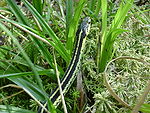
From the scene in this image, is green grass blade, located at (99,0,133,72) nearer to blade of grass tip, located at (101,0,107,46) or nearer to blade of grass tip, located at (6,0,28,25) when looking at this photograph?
blade of grass tip, located at (101,0,107,46)

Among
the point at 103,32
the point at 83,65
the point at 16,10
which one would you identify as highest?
the point at 16,10

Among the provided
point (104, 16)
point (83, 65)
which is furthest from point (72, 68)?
point (104, 16)

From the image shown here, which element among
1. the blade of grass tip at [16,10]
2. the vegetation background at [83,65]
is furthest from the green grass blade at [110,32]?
the blade of grass tip at [16,10]

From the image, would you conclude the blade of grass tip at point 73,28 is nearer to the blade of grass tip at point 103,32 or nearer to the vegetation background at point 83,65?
the vegetation background at point 83,65

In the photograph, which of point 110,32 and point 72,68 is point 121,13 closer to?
point 110,32

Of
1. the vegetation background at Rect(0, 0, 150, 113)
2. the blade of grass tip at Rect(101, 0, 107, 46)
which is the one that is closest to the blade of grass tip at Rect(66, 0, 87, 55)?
the vegetation background at Rect(0, 0, 150, 113)

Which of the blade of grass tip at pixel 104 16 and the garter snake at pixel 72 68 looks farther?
the blade of grass tip at pixel 104 16

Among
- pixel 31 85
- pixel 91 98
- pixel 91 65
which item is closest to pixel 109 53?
pixel 91 65

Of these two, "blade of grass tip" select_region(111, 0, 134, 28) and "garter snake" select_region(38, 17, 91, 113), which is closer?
"garter snake" select_region(38, 17, 91, 113)

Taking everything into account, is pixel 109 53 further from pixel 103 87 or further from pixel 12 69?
pixel 12 69

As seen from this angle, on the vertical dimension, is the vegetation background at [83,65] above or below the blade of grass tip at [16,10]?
below

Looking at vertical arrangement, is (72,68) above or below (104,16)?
below
